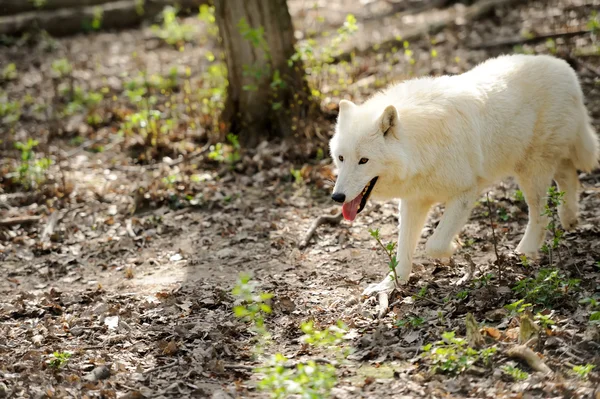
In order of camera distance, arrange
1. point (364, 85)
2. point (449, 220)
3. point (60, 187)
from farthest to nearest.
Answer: point (364, 85) → point (60, 187) → point (449, 220)

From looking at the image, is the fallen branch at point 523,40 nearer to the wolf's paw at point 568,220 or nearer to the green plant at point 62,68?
the wolf's paw at point 568,220

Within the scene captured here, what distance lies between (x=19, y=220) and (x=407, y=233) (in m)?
4.66

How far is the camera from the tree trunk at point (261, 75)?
8891 mm

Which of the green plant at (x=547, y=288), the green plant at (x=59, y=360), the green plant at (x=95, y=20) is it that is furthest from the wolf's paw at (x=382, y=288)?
the green plant at (x=95, y=20)

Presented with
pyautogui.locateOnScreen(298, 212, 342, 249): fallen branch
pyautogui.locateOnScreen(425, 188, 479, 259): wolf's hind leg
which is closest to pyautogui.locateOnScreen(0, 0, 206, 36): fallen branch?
pyautogui.locateOnScreen(298, 212, 342, 249): fallen branch

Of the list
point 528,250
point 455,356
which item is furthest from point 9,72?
point 455,356

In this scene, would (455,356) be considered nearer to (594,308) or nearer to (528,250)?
(594,308)

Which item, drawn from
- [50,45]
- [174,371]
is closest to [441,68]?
[174,371]

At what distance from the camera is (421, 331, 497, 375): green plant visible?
171 inches

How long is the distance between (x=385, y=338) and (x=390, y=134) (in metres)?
1.59

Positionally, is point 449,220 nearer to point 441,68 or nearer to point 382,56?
point 441,68

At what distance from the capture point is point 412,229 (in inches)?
233

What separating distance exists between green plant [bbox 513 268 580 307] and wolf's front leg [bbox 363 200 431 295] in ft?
3.37

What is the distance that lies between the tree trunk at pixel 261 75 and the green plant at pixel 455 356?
4.97 m
